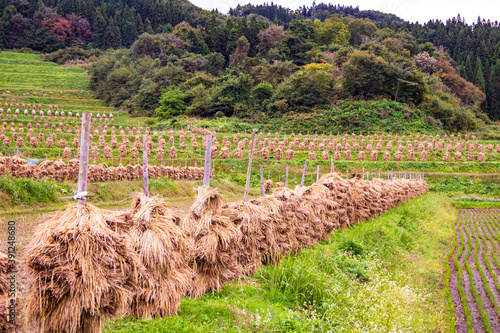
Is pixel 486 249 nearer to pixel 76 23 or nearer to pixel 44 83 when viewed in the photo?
pixel 44 83

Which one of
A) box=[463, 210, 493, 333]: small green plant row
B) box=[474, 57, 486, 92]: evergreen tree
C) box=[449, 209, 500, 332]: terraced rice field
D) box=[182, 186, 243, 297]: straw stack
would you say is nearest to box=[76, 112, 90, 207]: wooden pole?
box=[182, 186, 243, 297]: straw stack

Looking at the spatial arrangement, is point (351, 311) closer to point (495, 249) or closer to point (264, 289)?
point (264, 289)

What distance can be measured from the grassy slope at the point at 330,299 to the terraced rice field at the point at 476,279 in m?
0.42

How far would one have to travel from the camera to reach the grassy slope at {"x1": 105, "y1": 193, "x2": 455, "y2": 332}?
6238 millimetres

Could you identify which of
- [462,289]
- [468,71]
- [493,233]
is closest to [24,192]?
[462,289]

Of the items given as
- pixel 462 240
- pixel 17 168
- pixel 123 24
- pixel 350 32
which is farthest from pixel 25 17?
pixel 462 240

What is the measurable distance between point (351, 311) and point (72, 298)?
5127 mm

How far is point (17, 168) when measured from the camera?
72.6 feet

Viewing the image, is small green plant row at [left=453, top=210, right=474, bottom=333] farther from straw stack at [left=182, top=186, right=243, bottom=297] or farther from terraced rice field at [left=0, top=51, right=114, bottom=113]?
terraced rice field at [left=0, top=51, right=114, bottom=113]

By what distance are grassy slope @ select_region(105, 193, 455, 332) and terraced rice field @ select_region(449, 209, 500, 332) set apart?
422mm

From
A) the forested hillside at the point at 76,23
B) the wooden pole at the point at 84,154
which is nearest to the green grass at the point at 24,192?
the wooden pole at the point at 84,154

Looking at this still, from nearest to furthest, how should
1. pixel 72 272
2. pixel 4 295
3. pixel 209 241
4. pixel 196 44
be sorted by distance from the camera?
pixel 4 295
pixel 72 272
pixel 209 241
pixel 196 44

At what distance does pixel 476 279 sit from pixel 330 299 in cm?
705

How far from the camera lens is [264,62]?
79750 millimetres
